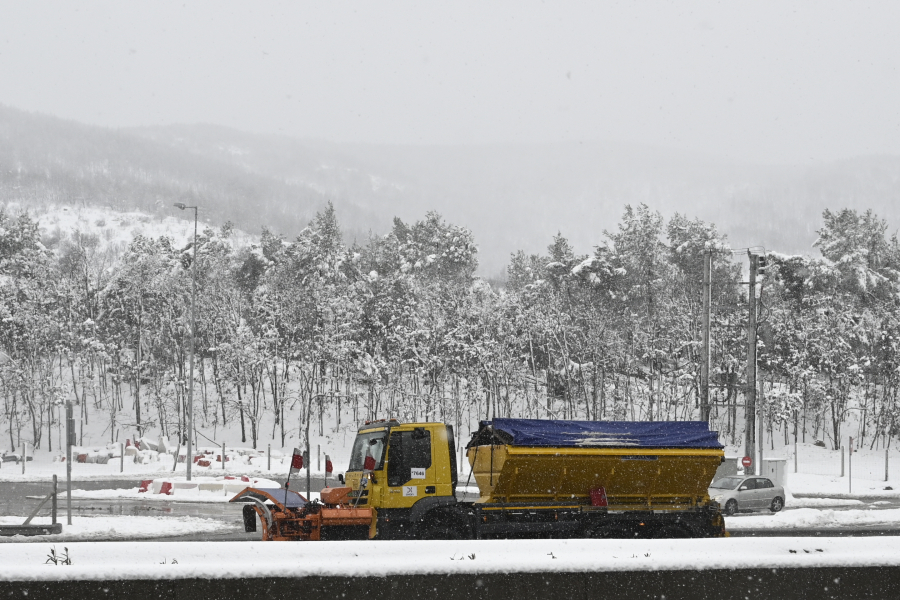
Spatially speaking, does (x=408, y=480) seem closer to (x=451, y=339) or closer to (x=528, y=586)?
(x=528, y=586)

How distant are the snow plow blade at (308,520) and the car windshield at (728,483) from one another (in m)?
17.3

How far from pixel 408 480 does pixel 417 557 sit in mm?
9930

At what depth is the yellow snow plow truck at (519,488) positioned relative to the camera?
48.8 feet

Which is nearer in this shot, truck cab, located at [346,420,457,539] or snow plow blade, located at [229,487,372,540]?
snow plow blade, located at [229,487,372,540]

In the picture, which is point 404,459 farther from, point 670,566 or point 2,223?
point 2,223

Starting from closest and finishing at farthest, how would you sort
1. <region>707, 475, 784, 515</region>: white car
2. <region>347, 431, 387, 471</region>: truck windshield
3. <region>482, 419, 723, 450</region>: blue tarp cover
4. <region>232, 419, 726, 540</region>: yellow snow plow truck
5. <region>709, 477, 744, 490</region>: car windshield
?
<region>232, 419, 726, 540</region>: yellow snow plow truck → <region>347, 431, 387, 471</region>: truck windshield → <region>482, 419, 723, 450</region>: blue tarp cover → <region>707, 475, 784, 515</region>: white car → <region>709, 477, 744, 490</region>: car windshield

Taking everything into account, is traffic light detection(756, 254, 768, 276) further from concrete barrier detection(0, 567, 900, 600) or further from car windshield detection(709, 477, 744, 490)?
concrete barrier detection(0, 567, 900, 600)

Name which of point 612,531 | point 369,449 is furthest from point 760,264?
point 369,449

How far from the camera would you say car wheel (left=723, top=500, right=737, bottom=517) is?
1107 inches

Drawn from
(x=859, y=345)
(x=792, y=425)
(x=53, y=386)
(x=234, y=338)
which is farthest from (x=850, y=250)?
(x=53, y=386)

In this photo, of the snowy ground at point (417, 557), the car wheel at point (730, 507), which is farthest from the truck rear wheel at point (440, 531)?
the car wheel at point (730, 507)

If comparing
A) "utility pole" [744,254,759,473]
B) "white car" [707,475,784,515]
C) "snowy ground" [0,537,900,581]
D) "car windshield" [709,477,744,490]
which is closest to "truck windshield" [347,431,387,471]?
"snowy ground" [0,537,900,581]

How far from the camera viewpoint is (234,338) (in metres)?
67.2

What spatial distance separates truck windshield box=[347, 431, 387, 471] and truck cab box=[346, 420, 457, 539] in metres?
0.02
